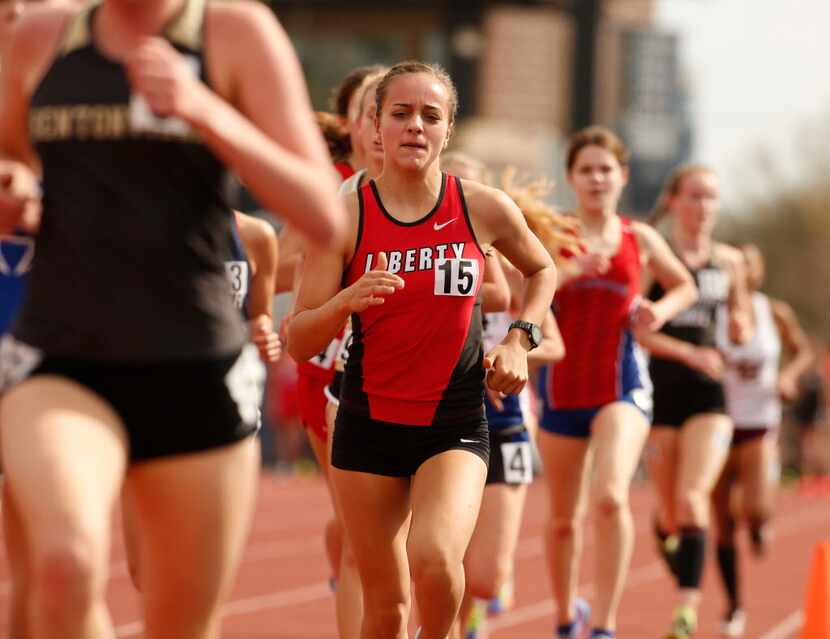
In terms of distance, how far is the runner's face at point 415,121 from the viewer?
6.21 meters

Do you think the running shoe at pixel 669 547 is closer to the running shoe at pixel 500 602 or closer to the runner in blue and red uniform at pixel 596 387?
the running shoe at pixel 500 602

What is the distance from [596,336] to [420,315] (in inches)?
126

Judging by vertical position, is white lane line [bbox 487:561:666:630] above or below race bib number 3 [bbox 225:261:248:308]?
below

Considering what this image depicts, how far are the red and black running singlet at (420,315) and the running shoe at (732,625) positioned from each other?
5.47 metres

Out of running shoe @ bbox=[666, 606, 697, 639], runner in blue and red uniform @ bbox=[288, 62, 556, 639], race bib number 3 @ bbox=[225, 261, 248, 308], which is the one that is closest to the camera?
runner in blue and red uniform @ bbox=[288, 62, 556, 639]

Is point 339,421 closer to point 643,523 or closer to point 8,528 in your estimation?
point 8,528

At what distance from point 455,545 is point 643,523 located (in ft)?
54.9

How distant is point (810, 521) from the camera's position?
24.2 metres

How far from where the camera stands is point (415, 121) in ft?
20.3

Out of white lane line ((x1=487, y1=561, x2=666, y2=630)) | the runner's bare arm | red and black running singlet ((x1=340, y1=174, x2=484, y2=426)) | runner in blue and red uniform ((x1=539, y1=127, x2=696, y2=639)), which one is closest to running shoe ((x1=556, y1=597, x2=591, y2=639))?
runner in blue and red uniform ((x1=539, y1=127, x2=696, y2=639))

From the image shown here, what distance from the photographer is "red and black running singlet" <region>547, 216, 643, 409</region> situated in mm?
9195

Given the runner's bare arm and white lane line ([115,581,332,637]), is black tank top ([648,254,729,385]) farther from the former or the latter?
the runner's bare arm

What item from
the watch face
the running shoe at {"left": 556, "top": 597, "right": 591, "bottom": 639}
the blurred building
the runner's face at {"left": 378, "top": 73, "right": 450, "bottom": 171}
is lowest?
the running shoe at {"left": 556, "top": 597, "right": 591, "bottom": 639}

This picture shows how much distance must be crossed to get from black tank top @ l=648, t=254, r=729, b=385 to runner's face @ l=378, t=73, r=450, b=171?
→ 188 inches
